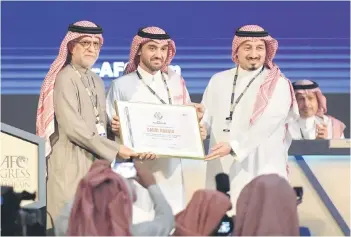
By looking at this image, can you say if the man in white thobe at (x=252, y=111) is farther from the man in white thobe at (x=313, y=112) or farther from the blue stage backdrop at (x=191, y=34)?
the blue stage backdrop at (x=191, y=34)

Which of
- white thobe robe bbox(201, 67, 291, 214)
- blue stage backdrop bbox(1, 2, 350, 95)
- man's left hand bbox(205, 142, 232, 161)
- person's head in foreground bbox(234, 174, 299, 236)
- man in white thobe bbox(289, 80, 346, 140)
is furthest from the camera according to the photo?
blue stage backdrop bbox(1, 2, 350, 95)

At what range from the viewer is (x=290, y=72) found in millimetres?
8430

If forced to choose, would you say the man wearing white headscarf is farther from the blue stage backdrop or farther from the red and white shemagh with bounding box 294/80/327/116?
the red and white shemagh with bounding box 294/80/327/116

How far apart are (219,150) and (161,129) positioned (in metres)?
0.31

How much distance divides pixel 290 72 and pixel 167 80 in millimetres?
1997

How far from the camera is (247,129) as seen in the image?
6.51m

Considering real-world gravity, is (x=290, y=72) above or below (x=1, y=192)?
above

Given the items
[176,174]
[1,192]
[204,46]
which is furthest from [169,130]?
[204,46]

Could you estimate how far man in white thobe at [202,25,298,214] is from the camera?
6480 millimetres

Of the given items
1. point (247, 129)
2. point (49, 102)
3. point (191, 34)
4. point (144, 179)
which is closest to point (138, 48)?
point (49, 102)

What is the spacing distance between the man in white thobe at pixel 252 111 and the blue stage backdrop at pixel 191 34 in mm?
1676

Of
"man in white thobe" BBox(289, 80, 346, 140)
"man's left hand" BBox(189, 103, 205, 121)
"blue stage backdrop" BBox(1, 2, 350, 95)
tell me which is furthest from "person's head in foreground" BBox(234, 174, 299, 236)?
"blue stage backdrop" BBox(1, 2, 350, 95)

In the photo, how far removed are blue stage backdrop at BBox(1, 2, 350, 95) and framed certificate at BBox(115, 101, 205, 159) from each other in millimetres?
1993

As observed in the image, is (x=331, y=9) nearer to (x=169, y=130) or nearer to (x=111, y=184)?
(x=169, y=130)
